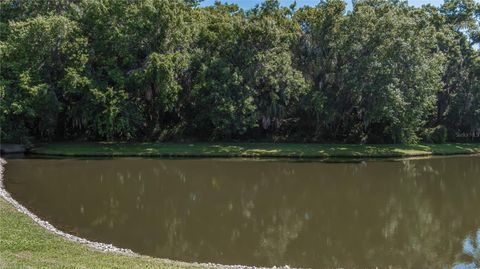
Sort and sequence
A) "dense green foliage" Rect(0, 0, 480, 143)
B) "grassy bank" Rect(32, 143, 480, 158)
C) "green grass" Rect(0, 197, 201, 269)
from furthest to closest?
"dense green foliage" Rect(0, 0, 480, 143), "grassy bank" Rect(32, 143, 480, 158), "green grass" Rect(0, 197, 201, 269)

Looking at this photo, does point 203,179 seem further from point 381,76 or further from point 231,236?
point 381,76

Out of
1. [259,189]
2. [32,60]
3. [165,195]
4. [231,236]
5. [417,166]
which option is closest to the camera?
[231,236]

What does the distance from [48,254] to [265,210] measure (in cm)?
937

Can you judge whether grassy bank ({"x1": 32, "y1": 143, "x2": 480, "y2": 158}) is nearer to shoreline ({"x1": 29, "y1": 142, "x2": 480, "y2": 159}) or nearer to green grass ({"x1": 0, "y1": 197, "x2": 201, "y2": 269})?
shoreline ({"x1": 29, "y1": 142, "x2": 480, "y2": 159})

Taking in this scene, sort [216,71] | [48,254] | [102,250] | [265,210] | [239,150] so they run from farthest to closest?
[216,71]
[239,150]
[265,210]
[102,250]
[48,254]

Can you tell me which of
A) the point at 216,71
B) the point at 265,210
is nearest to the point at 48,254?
the point at 265,210

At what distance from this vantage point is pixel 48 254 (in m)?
10.4

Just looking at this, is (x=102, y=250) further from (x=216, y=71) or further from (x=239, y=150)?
(x=216, y=71)

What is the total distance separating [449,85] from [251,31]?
71.6ft

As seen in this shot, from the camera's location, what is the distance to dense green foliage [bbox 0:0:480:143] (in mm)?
34031

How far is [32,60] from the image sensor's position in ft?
112

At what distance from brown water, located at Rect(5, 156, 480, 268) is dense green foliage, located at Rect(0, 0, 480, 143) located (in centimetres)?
742

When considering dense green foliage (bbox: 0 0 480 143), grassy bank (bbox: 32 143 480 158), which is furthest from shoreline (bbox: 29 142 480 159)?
dense green foliage (bbox: 0 0 480 143)

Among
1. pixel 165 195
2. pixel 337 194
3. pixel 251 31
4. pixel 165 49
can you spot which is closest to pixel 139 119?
pixel 165 49
